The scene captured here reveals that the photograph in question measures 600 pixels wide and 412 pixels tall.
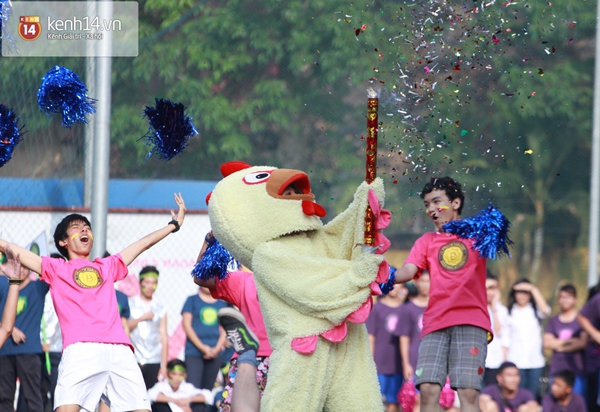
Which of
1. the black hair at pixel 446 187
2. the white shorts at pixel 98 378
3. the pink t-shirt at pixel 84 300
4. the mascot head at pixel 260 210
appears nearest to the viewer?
the mascot head at pixel 260 210

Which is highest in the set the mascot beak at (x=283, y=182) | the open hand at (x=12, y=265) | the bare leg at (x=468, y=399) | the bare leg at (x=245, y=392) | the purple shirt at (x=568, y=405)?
the mascot beak at (x=283, y=182)

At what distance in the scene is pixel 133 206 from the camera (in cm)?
916

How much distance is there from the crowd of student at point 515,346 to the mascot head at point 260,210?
11.5ft

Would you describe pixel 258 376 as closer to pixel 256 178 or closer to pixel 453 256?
pixel 256 178

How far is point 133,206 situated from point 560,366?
14.5ft

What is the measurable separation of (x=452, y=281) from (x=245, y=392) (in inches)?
68.5

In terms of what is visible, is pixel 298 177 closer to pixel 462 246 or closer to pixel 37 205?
pixel 462 246

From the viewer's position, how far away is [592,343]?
702cm

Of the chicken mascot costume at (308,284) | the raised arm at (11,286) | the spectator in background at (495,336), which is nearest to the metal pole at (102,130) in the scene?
the raised arm at (11,286)

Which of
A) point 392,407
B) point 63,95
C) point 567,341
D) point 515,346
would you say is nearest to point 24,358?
point 63,95

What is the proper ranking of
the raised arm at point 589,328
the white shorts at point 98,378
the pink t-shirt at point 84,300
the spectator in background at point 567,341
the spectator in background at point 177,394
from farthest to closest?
the spectator in background at point 177,394
the spectator in background at point 567,341
the raised arm at point 589,328
the pink t-shirt at point 84,300
the white shorts at point 98,378

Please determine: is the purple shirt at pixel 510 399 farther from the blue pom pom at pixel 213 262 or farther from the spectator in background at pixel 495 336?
the blue pom pom at pixel 213 262

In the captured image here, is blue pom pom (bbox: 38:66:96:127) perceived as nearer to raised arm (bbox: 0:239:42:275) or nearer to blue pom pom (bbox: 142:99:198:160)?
blue pom pom (bbox: 142:99:198:160)

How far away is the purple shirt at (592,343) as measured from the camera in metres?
6.86
